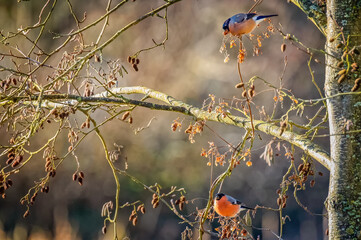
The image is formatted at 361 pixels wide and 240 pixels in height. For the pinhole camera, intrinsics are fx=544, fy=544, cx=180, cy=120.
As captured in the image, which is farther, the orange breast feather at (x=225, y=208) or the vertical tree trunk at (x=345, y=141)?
the orange breast feather at (x=225, y=208)

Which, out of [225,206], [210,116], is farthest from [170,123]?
[225,206]

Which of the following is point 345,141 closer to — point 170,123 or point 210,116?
point 210,116

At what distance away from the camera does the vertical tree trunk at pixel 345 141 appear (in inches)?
84.3

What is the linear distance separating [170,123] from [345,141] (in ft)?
19.5

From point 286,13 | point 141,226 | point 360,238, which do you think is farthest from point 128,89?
point 286,13

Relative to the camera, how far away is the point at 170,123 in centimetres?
806

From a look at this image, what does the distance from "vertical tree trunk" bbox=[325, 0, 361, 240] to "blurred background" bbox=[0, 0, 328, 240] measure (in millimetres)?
5168

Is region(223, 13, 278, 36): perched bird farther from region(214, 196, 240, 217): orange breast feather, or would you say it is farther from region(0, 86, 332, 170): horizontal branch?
region(214, 196, 240, 217): orange breast feather

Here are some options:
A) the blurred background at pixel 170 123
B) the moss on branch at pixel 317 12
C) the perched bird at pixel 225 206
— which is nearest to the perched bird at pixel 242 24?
the moss on branch at pixel 317 12

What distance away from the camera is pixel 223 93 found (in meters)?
7.86

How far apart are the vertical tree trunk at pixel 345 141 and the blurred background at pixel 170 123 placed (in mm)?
5168

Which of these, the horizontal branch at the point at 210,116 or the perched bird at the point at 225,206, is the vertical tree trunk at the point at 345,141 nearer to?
the horizontal branch at the point at 210,116

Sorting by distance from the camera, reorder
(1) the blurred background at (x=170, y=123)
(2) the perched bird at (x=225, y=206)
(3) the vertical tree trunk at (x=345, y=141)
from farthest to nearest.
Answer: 1. (1) the blurred background at (x=170, y=123)
2. (2) the perched bird at (x=225, y=206)
3. (3) the vertical tree trunk at (x=345, y=141)

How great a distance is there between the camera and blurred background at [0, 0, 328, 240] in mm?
7527
